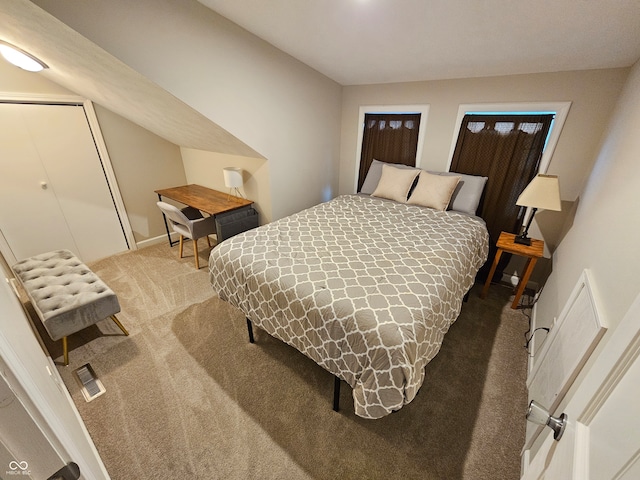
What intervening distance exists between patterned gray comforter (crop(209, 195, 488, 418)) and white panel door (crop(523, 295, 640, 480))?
59 cm

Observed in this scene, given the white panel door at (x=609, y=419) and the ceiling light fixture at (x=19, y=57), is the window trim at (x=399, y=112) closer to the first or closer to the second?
the white panel door at (x=609, y=419)

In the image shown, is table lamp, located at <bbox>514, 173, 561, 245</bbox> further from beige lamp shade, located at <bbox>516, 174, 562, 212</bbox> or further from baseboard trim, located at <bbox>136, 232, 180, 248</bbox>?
baseboard trim, located at <bbox>136, 232, 180, 248</bbox>

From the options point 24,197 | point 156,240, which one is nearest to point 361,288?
point 156,240

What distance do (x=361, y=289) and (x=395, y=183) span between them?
6.05 feet

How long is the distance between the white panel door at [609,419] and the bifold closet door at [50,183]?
4.03 meters

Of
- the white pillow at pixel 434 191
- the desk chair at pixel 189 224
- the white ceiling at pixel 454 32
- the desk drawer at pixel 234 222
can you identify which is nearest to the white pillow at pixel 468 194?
the white pillow at pixel 434 191

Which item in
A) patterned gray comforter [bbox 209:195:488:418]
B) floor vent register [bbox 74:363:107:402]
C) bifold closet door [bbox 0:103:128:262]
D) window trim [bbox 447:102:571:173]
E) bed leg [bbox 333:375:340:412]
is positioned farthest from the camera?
bifold closet door [bbox 0:103:128:262]

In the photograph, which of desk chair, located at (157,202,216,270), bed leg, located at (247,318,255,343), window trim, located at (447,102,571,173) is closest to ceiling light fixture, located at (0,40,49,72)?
desk chair, located at (157,202,216,270)

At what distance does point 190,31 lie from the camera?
5.73 feet

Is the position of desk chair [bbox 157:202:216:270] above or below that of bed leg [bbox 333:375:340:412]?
above

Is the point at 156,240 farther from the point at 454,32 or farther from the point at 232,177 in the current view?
the point at 454,32

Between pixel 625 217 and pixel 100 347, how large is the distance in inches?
128

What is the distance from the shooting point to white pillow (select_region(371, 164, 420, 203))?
2805 mm

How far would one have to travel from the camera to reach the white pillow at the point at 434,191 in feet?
8.40
